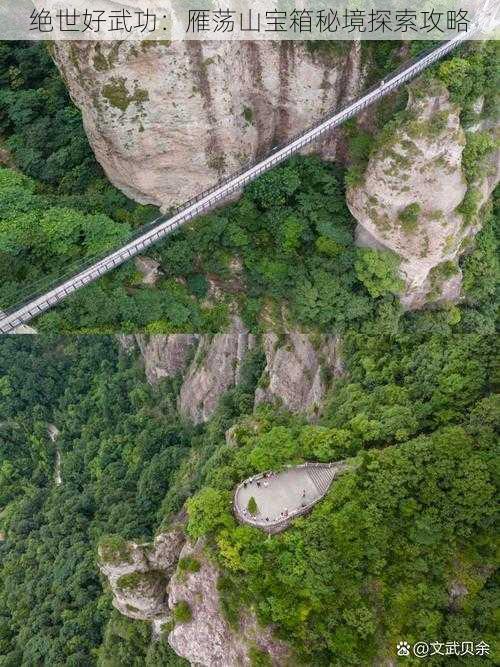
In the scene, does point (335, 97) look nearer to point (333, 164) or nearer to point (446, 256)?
point (333, 164)

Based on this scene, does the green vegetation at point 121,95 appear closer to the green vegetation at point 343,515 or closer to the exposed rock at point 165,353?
the green vegetation at point 343,515

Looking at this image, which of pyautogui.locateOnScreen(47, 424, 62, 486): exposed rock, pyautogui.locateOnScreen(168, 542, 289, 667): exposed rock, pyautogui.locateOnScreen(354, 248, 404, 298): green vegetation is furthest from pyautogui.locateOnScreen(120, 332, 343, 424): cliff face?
pyautogui.locateOnScreen(47, 424, 62, 486): exposed rock

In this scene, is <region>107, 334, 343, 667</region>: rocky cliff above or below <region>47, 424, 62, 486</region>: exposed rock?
above

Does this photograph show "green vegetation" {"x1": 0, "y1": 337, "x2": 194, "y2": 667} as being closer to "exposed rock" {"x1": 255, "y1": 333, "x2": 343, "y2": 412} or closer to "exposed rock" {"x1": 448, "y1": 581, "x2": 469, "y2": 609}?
"exposed rock" {"x1": 255, "y1": 333, "x2": 343, "y2": 412}

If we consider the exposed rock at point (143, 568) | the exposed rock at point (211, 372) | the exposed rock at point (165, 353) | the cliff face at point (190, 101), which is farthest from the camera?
the exposed rock at point (165, 353)

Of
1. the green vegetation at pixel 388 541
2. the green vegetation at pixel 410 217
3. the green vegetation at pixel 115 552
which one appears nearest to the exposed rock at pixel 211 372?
the green vegetation at pixel 410 217

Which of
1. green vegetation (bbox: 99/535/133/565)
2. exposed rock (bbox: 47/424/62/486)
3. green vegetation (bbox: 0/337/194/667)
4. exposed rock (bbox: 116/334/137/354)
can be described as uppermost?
green vegetation (bbox: 99/535/133/565)

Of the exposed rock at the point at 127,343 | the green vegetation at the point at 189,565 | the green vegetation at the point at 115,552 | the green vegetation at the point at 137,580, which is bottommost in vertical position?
the exposed rock at the point at 127,343
